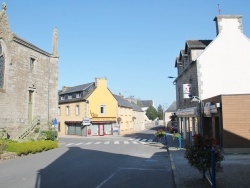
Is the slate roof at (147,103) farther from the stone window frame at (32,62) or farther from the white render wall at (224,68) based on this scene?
the white render wall at (224,68)

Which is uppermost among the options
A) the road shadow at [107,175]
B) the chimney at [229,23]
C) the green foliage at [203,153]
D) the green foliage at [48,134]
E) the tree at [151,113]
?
the chimney at [229,23]

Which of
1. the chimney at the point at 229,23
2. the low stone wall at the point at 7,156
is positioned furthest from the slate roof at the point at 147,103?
the low stone wall at the point at 7,156

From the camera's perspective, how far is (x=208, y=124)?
67.8 feet

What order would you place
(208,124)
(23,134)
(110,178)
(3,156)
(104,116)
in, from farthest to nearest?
(104,116)
(23,134)
(208,124)
(3,156)
(110,178)

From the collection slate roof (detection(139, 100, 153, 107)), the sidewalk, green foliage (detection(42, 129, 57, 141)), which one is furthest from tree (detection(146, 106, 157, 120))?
the sidewalk

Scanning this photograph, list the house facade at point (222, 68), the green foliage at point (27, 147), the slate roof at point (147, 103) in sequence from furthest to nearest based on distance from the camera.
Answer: the slate roof at point (147, 103) → the house facade at point (222, 68) → the green foliage at point (27, 147)

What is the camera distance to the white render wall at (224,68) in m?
20.9

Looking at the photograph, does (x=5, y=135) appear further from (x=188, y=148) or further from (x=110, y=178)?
(x=188, y=148)

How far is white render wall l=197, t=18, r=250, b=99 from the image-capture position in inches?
821

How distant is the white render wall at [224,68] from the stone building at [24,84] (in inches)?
591

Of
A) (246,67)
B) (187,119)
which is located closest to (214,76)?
(246,67)

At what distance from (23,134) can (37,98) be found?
14.8ft

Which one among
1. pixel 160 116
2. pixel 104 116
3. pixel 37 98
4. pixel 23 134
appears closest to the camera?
pixel 23 134

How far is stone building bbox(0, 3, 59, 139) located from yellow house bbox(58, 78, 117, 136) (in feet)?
43.5
